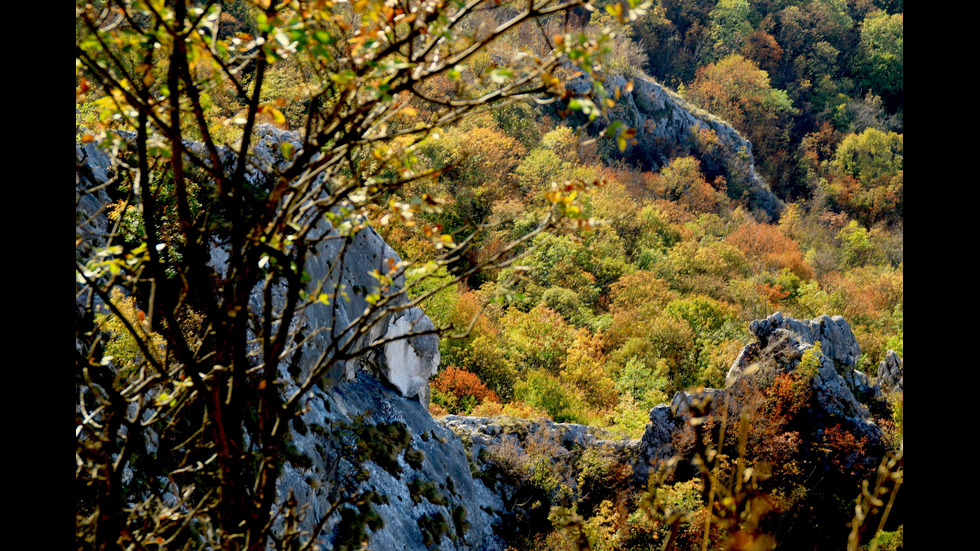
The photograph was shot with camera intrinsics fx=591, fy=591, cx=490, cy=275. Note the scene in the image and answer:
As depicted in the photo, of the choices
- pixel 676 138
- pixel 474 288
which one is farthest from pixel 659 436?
pixel 676 138

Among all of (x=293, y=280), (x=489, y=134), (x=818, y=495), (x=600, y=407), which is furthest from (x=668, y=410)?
(x=489, y=134)

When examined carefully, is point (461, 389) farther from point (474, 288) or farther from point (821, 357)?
point (821, 357)

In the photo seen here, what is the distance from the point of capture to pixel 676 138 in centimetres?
2975

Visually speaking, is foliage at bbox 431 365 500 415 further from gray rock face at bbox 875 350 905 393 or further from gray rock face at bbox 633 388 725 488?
gray rock face at bbox 875 350 905 393

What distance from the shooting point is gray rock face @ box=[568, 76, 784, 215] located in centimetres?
2914

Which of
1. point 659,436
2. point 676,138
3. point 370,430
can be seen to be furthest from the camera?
point 676,138

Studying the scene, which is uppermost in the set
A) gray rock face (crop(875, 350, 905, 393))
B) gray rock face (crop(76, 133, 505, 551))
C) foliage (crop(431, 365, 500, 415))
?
gray rock face (crop(76, 133, 505, 551))

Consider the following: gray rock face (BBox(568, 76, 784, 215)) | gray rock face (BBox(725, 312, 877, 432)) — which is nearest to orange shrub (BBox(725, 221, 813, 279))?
gray rock face (BBox(568, 76, 784, 215))

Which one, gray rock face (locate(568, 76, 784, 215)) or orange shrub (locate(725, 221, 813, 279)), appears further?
gray rock face (locate(568, 76, 784, 215))

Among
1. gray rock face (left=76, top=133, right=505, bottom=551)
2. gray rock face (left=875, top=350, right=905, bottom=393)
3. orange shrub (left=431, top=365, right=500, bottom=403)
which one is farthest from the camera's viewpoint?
orange shrub (left=431, top=365, right=500, bottom=403)

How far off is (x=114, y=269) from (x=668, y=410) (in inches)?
405

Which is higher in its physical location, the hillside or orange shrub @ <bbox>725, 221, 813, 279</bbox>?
the hillside

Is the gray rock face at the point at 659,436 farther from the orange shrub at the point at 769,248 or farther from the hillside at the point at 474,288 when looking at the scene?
the orange shrub at the point at 769,248
